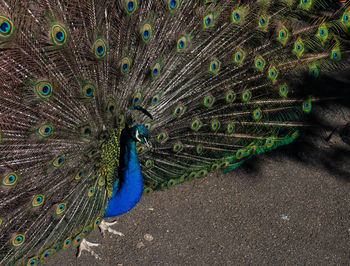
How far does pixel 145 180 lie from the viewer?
9.13ft

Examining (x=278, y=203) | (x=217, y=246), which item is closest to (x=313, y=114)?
(x=278, y=203)

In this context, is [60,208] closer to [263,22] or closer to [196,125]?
[196,125]

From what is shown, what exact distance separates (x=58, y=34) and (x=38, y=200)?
0.94m

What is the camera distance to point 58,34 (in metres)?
1.83

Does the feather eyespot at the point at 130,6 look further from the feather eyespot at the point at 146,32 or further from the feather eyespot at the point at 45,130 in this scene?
the feather eyespot at the point at 45,130

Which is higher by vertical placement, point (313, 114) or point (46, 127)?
point (46, 127)

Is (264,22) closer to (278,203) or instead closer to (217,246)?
(278,203)

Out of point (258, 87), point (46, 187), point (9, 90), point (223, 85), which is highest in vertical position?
point (9, 90)

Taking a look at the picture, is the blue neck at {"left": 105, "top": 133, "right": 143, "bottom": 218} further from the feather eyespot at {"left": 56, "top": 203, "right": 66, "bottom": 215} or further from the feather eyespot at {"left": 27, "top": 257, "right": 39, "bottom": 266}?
the feather eyespot at {"left": 27, "top": 257, "right": 39, "bottom": 266}

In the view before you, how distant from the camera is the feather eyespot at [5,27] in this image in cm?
163

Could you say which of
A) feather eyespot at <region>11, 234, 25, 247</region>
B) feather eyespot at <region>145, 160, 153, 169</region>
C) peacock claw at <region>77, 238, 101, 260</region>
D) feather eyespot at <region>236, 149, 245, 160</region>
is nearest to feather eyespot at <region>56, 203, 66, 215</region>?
feather eyespot at <region>11, 234, 25, 247</region>

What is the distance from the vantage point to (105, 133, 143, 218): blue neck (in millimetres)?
2330

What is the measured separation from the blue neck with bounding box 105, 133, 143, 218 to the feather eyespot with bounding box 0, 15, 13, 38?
→ 36.3 inches

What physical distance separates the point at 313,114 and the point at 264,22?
1.75 m
